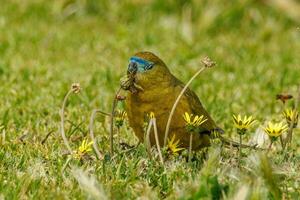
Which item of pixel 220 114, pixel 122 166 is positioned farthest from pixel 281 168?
pixel 220 114

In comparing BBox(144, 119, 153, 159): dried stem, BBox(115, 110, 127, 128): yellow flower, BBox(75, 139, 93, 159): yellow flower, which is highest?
BBox(115, 110, 127, 128): yellow flower

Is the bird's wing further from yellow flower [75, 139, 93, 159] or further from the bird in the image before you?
yellow flower [75, 139, 93, 159]

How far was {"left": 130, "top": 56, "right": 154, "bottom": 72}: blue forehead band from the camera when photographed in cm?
412

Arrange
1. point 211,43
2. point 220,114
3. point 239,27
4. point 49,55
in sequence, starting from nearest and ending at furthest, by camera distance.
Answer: point 220,114, point 49,55, point 211,43, point 239,27

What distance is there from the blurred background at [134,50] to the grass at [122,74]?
0.04 ft

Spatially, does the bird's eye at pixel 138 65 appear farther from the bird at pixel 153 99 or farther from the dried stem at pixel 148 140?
the dried stem at pixel 148 140

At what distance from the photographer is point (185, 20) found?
28.2ft

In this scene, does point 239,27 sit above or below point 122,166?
above

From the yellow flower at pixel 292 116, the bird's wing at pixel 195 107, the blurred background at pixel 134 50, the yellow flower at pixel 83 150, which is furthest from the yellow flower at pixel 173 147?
the blurred background at pixel 134 50

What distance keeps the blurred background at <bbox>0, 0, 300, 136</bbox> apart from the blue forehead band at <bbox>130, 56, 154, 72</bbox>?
3.74ft

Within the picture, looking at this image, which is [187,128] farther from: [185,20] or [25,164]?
[185,20]

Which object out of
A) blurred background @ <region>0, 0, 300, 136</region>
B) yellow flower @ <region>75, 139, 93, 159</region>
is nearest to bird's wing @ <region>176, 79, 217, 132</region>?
yellow flower @ <region>75, 139, 93, 159</region>

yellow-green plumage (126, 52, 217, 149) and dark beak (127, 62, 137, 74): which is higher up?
dark beak (127, 62, 137, 74)

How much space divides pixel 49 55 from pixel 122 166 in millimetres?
3734
